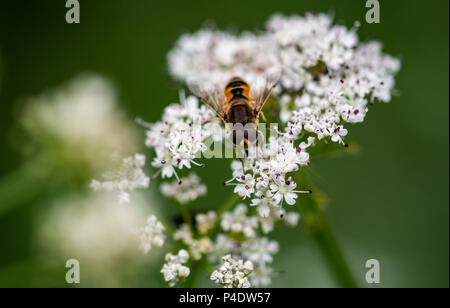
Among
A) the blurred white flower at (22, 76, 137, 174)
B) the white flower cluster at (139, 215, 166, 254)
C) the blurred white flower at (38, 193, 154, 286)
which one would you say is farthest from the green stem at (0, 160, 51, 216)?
the white flower cluster at (139, 215, 166, 254)

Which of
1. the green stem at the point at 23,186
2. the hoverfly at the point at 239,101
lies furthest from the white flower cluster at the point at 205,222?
the green stem at the point at 23,186

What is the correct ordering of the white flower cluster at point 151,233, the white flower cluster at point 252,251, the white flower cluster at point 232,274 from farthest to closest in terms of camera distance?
the white flower cluster at point 252,251 → the white flower cluster at point 151,233 → the white flower cluster at point 232,274

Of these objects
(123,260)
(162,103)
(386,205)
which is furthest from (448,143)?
(123,260)

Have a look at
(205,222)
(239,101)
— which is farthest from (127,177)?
(239,101)

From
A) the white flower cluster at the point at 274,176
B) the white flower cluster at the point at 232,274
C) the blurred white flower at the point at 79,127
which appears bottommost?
the white flower cluster at the point at 232,274

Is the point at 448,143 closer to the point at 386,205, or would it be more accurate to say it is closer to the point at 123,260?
the point at 386,205

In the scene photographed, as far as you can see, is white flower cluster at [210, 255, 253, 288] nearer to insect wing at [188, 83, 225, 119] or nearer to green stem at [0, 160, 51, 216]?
insect wing at [188, 83, 225, 119]

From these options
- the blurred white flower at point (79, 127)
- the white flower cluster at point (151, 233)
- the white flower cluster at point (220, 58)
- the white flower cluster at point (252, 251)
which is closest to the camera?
the white flower cluster at point (151, 233)

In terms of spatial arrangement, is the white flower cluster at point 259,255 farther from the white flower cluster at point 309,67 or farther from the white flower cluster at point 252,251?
the white flower cluster at point 309,67
